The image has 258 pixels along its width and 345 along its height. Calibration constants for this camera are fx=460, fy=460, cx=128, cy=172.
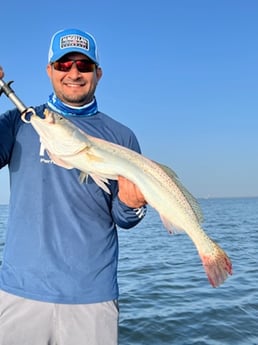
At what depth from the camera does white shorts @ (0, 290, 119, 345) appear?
12.6ft

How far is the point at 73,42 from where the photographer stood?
175 inches

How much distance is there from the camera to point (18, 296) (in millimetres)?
3848

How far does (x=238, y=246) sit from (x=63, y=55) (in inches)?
650

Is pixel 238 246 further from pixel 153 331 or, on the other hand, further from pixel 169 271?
pixel 153 331

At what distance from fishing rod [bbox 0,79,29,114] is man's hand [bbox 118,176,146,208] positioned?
1.05 m

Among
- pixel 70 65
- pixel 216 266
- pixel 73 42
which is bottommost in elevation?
pixel 216 266

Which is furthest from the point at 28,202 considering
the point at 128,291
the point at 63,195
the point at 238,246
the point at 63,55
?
the point at 238,246

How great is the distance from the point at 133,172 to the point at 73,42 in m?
1.52

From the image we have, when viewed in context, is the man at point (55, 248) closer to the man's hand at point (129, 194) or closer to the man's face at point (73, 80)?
the man's hand at point (129, 194)

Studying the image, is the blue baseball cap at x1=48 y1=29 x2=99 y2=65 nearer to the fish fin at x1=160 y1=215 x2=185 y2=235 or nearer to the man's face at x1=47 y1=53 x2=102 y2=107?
the man's face at x1=47 y1=53 x2=102 y2=107

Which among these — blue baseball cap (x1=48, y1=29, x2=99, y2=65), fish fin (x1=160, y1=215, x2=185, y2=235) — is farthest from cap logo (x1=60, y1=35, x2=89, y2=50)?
fish fin (x1=160, y1=215, x2=185, y2=235)

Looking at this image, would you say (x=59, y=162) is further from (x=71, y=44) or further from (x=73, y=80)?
(x=71, y=44)

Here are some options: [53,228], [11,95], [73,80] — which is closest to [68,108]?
[73,80]

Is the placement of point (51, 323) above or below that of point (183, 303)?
above
